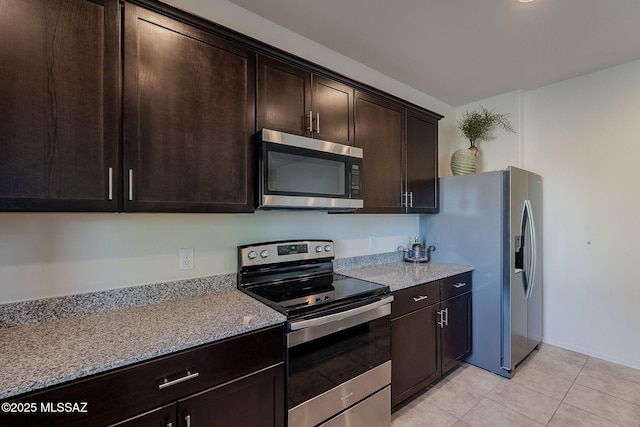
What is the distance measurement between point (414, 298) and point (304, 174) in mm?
1158

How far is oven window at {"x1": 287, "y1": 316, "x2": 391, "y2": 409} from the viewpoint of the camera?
1382 millimetres

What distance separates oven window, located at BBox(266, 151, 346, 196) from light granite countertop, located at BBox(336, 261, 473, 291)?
0.70 meters

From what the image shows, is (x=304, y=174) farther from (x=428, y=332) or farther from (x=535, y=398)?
(x=535, y=398)

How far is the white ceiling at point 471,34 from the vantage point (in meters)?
1.83

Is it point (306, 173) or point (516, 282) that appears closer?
point (306, 173)

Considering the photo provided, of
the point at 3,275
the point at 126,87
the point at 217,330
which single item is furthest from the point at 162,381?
the point at 126,87

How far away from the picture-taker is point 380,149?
227 centimetres

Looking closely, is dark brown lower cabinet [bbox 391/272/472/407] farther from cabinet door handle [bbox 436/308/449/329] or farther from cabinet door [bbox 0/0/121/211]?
cabinet door [bbox 0/0/121/211]

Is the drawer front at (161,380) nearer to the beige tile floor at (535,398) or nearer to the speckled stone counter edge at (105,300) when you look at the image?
the speckled stone counter edge at (105,300)

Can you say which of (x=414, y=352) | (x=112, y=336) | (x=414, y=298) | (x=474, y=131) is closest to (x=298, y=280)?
(x=414, y=298)

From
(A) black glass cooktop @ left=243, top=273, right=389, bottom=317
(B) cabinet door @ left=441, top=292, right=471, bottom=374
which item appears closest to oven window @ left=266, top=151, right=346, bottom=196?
(A) black glass cooktop @ left=243, top=273, right=389, bottom=317

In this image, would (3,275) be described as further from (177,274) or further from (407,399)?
(407,399)

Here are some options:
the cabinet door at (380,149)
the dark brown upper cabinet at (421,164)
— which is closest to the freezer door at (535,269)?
the dark brown upper cabinet at (421,164)

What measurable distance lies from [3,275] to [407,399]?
2396mm
